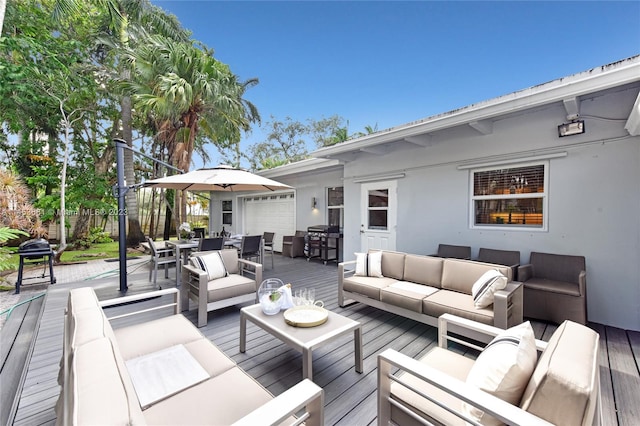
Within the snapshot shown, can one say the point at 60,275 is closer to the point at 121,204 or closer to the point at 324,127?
the point at 121,204

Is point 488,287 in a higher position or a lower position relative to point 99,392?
lower

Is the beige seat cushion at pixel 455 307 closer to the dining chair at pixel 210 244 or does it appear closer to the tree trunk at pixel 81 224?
the dining chair at pixel 210 244

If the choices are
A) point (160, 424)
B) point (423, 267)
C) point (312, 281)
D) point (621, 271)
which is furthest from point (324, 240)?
point (160, 424)

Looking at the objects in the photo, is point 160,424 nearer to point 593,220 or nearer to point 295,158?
point 593,220

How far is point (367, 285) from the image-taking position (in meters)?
3.63

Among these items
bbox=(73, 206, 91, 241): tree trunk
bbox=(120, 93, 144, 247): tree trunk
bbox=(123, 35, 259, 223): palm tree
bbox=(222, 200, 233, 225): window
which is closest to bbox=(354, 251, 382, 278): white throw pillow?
bbox=(123, 35, 259, 223): palm tree

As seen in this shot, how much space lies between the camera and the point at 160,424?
1.27 meters

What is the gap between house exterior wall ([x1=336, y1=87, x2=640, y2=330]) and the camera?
3369 millimetres

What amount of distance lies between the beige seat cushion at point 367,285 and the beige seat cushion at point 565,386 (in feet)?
7.77

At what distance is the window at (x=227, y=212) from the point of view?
11.8m

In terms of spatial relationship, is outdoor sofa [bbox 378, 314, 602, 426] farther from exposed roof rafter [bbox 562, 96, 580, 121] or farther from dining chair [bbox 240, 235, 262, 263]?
dining chair [bbox 240, 235, 262, 263]

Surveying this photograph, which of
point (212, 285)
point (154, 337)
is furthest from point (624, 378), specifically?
point (212, 285)


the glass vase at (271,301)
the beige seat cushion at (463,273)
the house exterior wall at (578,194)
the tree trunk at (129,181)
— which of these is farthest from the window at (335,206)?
the tree trunk at (129,181)

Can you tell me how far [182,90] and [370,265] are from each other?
6.39m
